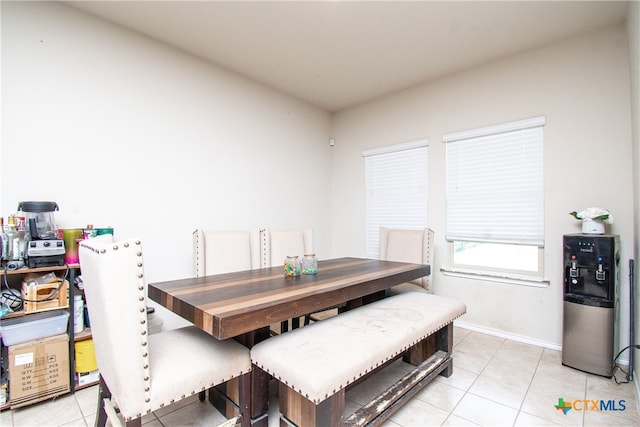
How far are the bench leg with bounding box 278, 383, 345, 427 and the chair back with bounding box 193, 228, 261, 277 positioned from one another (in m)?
1.31

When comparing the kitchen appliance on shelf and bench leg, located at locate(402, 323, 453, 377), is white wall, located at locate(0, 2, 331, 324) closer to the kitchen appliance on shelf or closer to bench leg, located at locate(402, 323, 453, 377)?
the kitchen appliance on shelf

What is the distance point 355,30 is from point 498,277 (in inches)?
110

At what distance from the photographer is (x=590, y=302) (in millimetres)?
2352

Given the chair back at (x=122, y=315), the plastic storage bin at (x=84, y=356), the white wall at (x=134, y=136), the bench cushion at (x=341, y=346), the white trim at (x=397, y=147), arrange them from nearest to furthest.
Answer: the chair back at (x=122, y=315) → the bench cushion at (x=341, y=346) → the plastic storage bin at (x=84, y=356) → the white wall at (x=134, y=136) → the white trim at (x=397, y=147)

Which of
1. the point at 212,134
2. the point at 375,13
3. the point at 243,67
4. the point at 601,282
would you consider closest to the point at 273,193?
the point at 212,134

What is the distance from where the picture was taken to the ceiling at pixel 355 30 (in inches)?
93.9

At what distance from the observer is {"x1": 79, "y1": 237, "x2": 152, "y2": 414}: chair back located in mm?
1188

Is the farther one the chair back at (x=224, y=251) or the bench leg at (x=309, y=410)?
the chair back at (x=224, y=251)

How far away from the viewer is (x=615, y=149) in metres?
2.55

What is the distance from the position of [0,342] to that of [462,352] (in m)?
3.43

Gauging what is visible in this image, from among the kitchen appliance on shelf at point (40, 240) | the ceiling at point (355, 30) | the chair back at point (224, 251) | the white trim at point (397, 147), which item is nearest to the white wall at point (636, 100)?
the ceiling at point (355, 30)

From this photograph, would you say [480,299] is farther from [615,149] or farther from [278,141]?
[278,141]

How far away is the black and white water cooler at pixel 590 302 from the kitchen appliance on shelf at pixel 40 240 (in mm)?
3823

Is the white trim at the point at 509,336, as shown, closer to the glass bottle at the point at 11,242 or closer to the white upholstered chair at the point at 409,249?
the white upholstered chair at the point at 409,249
